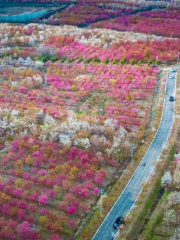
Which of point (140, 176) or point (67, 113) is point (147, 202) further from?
point (67, 113)

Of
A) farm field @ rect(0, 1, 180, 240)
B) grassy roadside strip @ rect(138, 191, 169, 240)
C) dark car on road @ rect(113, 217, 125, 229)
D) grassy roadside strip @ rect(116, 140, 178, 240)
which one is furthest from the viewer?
farm field @ rect(0, 1, 180, 240)

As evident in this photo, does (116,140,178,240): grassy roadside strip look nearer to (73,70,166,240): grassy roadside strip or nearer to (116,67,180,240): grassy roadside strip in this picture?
(116,67,180,240): grassy roadside strip

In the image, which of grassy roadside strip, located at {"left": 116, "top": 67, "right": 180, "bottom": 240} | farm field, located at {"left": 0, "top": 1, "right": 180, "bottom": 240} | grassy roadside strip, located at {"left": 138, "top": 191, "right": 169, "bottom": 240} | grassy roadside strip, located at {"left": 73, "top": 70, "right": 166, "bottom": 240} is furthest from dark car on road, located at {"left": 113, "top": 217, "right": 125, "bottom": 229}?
farm field, located at {"left": 0, "top": 1, "right": 180, "bottom": 240}

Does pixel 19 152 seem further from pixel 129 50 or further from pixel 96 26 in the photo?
pixel 96 26

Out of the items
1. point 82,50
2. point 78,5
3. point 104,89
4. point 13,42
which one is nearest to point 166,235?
point 104,89

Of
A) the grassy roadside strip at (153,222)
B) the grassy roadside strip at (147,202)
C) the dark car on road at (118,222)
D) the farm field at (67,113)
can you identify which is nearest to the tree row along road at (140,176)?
the dark car on road at (118,222)

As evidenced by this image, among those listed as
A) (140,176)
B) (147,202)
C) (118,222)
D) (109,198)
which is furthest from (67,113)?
(118,222)
